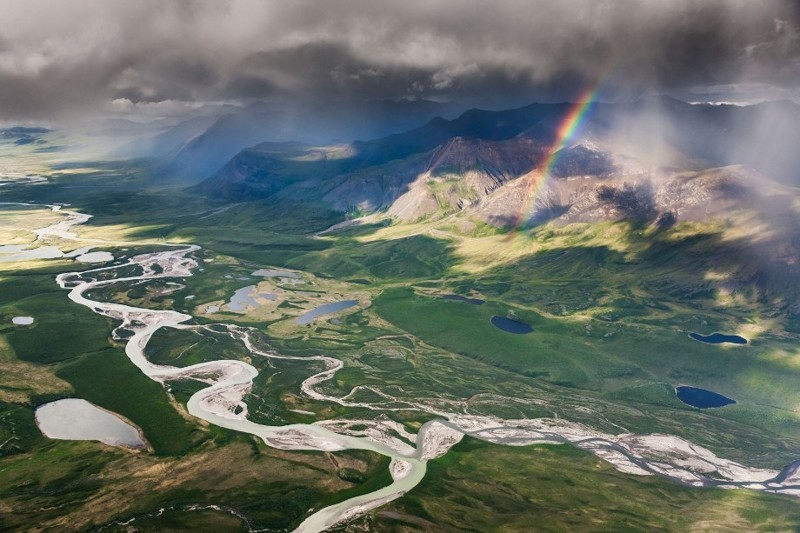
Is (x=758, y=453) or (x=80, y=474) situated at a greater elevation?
(x=80, y=474)

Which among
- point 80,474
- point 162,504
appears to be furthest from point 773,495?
point 80,474

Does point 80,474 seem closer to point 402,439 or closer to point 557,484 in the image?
point 402,439

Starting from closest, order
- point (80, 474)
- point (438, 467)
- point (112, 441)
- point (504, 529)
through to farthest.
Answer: point (504, 529) → point (80, 474) → point (438, 467) → point (112, 441)

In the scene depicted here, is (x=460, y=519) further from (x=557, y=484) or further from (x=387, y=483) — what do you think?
(x=557, y=484)

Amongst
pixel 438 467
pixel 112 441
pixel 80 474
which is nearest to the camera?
pixel 80 474

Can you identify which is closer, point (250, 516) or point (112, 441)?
point (250, 516)

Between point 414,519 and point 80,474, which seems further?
point 80,474

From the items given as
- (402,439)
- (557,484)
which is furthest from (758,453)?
(402,439)

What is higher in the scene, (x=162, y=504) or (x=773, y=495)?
(x=162, y=504)

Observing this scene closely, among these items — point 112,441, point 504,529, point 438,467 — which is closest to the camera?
point 504,529
